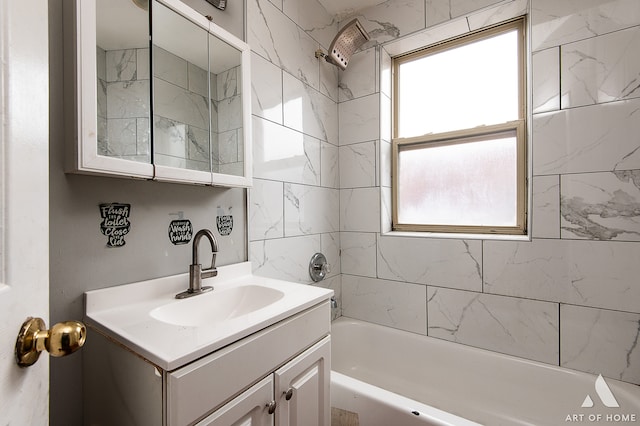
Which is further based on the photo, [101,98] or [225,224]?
[225,224]

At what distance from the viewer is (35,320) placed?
0.40 metres

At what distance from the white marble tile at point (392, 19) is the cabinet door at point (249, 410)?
206 centimetres

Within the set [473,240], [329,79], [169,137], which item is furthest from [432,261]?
[169,137]

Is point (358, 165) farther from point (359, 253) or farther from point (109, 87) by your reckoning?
point (109, 87)

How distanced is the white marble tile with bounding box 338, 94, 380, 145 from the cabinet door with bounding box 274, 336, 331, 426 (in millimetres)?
1405

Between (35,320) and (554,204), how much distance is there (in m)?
1.89

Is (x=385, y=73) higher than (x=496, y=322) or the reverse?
higher

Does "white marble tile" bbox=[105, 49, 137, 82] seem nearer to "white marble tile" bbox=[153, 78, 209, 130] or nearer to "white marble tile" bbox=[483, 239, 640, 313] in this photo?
"white marble tile" bbox=[153, 78, 209, 130]

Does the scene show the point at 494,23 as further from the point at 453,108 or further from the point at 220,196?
the point at 220,196

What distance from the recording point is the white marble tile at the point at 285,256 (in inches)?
57.0

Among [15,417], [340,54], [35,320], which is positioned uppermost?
[340,54]

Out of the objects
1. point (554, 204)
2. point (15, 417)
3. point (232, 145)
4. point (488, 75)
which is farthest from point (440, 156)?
point (15, 417)

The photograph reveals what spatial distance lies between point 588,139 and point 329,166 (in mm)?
1378

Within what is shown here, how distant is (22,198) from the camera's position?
38 centimetres
